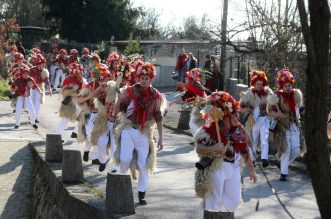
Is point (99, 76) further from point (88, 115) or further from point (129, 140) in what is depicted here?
point (129, 140)

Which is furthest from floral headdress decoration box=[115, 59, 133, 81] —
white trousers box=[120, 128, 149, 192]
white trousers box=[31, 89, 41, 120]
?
white trousers box=[31, 89, 41, 120]

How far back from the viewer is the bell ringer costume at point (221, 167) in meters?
8.34

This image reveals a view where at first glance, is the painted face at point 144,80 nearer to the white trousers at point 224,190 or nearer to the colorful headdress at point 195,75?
the white trousers at point 224,190

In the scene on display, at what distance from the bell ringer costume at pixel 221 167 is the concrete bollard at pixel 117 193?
78 centimetres

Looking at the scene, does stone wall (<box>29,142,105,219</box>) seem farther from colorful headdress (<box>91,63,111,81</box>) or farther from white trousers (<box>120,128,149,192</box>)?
colorful headdress (<box>91,63,111,81</box>)

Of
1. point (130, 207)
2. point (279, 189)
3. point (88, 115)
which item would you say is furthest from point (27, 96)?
point (130, 207)

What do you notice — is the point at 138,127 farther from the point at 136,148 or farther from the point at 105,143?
the point at 105,143

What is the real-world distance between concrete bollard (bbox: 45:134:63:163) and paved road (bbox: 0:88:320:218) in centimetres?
55

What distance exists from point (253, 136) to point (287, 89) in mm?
1543

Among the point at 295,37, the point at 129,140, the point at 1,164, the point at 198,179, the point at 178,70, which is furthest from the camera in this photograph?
the point at 178,70

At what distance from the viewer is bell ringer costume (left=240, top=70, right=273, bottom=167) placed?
1412 centimetres

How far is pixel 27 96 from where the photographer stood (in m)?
20.2

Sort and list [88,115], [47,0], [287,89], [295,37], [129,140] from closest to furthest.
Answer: [129,140], [287,89], [88,115], [295,37], [47,0]

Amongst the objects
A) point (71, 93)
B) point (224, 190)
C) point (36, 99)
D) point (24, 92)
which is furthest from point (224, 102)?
point (36, 99)
